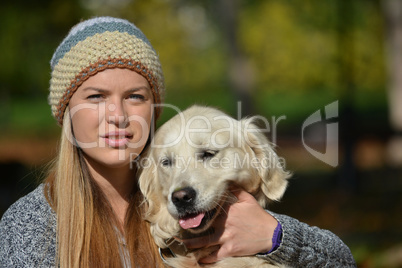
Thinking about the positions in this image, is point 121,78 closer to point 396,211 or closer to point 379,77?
point 396,211

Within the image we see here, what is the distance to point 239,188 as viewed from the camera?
331 centimetres

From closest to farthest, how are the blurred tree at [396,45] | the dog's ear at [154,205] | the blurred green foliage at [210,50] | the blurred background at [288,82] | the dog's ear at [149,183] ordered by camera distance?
the dog's ear at [154,205] < the dog's ear at [149,183] < the blurred background at [288,82] < the blurred tree at [396,45] < the blurred green foliage at [210,50]

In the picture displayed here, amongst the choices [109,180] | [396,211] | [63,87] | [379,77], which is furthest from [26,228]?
[379,77]

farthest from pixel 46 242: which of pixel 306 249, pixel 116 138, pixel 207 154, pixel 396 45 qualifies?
pixel 396 45

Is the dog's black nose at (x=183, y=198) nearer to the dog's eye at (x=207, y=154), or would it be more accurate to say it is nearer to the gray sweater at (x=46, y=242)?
the dog's eye at (x=207, y=154)

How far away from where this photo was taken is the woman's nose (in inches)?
112

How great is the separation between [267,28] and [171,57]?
4762 millimetres

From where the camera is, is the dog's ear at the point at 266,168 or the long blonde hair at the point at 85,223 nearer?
the long blonde hair at the point at 85,223

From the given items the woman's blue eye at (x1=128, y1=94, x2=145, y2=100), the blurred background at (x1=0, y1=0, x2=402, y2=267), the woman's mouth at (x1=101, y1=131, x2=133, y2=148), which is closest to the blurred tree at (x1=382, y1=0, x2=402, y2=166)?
the blurred background at (x1=0, y1=0, x2=402, y2=267)

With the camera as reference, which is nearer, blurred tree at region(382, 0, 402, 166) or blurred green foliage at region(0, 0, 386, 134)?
blurred tree at region(382, 0, 402, 166)

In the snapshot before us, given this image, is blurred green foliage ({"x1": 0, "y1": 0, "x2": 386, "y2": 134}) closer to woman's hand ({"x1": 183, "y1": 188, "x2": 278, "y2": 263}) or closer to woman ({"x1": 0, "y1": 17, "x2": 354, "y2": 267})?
woman ({"x1": 0, "y1": 17, "x2": 354, "y2": 267})

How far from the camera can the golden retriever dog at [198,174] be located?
10.1ft

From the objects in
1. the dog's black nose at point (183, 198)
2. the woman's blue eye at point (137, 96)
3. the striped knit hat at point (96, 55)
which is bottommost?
the dog's black nose at point (183, 198)

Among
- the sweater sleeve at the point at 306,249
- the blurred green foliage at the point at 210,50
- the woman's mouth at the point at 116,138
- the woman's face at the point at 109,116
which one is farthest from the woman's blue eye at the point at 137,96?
the blurred green foliage at the point at 210,50
